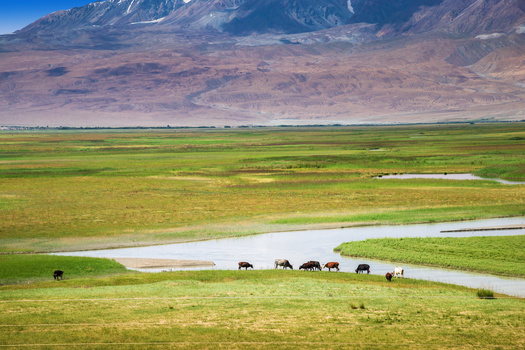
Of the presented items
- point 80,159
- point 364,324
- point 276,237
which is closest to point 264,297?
point 364,324

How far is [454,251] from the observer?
1211 inches

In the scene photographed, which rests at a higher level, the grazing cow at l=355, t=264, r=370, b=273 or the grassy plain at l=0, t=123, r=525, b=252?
the grassy plain at l=0, t=123, r=525, b=252

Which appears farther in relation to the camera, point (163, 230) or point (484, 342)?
point (163, 230)

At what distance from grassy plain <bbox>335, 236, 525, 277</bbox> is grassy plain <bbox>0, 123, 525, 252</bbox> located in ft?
23.9

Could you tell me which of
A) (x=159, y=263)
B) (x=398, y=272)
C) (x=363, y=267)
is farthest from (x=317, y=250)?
(x=159, y=263)

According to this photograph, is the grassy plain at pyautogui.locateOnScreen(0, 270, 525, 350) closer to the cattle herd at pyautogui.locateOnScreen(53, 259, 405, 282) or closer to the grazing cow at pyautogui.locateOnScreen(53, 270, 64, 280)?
the grazing cow at pyautogui.locateOnScreen(53, 270, 64, 280)

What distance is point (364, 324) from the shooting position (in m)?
18.4

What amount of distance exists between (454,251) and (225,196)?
24598 mm

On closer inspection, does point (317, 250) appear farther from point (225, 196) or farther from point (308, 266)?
point (225, 196)

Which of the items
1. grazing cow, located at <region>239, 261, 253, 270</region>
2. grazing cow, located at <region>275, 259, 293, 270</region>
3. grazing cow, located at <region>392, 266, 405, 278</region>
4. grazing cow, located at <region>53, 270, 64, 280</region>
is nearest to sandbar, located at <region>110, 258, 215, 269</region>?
grazing cow, located at <region>239, 261, 253, 270</region>

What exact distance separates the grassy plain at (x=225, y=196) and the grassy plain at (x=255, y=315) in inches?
468

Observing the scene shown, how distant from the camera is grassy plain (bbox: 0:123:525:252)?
38.5 metres

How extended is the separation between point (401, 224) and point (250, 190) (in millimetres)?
18789

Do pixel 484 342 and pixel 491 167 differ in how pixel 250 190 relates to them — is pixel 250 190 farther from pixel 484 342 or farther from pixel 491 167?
pixel 484 342
